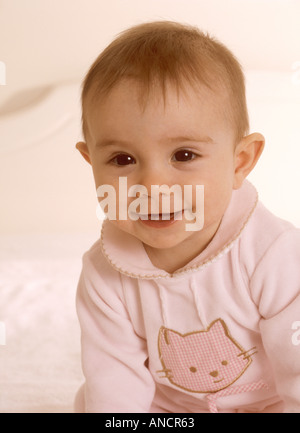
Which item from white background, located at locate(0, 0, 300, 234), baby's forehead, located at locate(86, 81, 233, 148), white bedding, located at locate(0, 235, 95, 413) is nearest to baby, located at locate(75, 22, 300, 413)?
baby's forehead, located at locate(86, 81, 233, 148)

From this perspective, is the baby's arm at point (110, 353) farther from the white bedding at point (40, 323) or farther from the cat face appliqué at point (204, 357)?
the white bedding at point (40, 323)

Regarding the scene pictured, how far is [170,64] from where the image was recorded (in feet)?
2.43

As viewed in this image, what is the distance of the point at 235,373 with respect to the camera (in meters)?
0.90

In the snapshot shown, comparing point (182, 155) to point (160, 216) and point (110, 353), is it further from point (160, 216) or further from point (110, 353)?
point (110, 353)

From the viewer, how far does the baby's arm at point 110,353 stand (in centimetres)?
93

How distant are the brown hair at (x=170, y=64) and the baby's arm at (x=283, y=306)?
165mm

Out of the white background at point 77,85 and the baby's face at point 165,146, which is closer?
the baby's face at point 165,146

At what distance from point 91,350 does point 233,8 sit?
1234 millimetres

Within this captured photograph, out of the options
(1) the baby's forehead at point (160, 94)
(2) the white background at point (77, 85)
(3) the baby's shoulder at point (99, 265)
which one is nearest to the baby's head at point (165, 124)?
(1) the baby's forehead at point (160, 94)

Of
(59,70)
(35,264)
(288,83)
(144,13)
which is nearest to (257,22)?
(288,83)

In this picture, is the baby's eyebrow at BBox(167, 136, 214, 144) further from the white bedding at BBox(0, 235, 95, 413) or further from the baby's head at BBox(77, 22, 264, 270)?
the white bedding at BBox(0, 235, 95, 413)

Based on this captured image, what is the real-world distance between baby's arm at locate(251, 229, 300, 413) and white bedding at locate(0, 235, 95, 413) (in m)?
0.48

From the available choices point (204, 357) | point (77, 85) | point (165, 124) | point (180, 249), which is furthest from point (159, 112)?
point (77, 85)

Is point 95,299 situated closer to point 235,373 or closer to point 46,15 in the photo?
point 235,373
